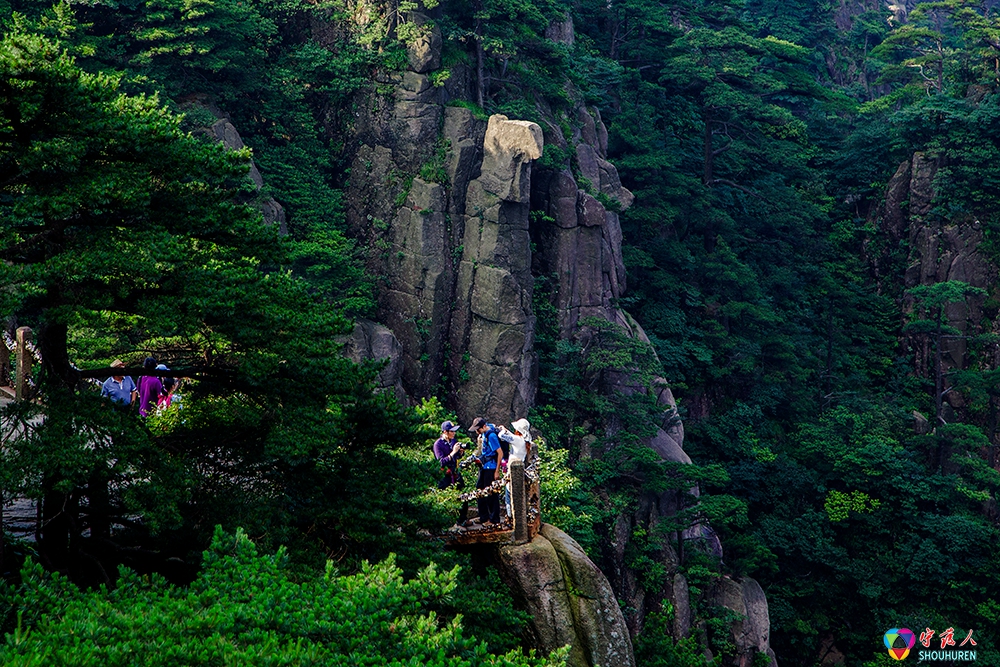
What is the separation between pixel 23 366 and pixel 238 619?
445cm

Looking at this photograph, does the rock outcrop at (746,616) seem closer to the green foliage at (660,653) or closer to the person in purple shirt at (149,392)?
the green foliage at (660,653)

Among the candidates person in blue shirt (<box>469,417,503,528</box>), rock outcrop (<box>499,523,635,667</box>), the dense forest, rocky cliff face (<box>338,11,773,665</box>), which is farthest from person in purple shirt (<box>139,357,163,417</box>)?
rocky cliff face (<box>338,11,773,665</box>)

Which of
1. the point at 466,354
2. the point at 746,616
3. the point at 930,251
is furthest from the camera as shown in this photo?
the point at 930,251

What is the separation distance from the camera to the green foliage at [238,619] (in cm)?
619

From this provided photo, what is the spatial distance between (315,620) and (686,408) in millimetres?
25624

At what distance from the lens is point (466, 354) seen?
969 inches

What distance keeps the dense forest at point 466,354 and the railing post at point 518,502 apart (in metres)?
0.68

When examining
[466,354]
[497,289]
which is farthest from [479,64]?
[466,354]

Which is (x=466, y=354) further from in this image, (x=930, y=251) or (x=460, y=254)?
(x=930, y=251)

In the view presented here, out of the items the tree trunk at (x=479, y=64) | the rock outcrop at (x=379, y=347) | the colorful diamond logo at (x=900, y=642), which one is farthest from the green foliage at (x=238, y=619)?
the colorful diamond logo at (x=900, y=642)

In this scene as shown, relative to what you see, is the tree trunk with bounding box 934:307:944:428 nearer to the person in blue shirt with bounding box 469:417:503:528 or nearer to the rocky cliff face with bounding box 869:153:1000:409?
the rocky cliff face with bounding box 869:153:1000:409

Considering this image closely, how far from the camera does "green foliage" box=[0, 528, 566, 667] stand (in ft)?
20.3

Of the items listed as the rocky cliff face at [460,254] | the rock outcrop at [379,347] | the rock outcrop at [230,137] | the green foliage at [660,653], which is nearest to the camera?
the green foliage at [660,653]

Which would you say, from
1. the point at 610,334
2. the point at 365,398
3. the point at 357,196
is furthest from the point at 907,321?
the point at 365,398
